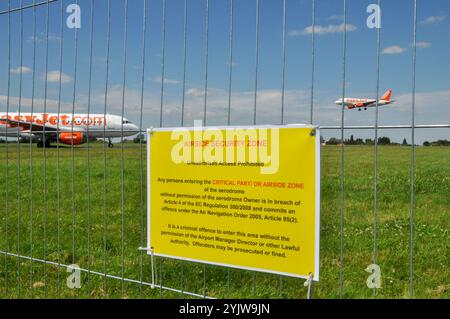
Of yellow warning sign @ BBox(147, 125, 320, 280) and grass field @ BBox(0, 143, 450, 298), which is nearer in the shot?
yellow warning sign @ BBox(147, 125, 320, 280)

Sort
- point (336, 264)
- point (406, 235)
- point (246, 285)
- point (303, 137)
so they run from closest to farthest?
point (303, 137) → point (246, 285) → point (336, 264) → point (406, 235)

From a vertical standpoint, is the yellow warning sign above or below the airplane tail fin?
below

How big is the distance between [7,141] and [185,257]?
2672 millimetres

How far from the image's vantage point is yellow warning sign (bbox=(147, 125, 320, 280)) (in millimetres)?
2902

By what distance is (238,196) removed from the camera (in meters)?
3.12

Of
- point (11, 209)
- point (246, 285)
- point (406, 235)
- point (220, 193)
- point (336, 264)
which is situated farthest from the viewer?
point (11, 209)

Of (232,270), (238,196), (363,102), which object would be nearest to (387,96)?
(363,102)

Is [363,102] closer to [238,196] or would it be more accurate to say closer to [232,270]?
[238,196]

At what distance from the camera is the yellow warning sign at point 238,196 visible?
2902 millimetres

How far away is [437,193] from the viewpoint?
8867mm

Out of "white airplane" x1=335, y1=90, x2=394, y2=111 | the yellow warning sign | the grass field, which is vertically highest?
"white airplane" x1=335, y1=90, x2=394, y2=111

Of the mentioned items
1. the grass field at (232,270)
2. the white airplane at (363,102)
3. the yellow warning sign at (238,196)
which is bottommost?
the grass field at (232,270)
